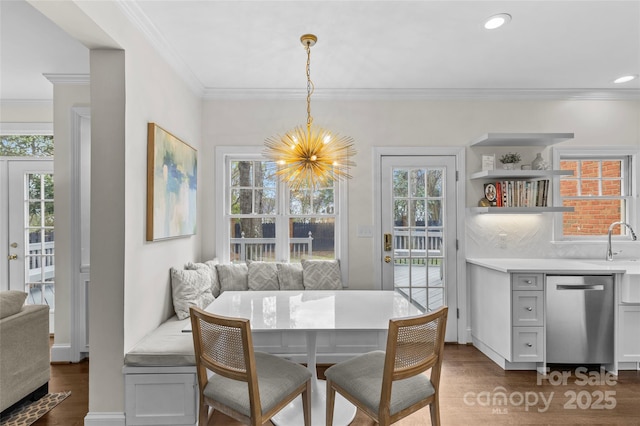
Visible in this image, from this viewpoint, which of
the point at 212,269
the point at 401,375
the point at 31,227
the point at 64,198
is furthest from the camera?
the point at 31,227

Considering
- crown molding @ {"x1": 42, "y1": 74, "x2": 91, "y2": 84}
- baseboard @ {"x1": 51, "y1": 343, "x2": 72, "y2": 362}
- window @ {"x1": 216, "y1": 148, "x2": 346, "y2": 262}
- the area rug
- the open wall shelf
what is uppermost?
crown molding @ {"x1": 42, "y1": 74, "x2": 91, "y2": 84}

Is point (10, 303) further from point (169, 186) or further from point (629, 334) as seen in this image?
point (629, 334)

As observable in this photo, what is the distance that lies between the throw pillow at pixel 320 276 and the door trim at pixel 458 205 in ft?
1.56

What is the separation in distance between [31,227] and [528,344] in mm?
4931

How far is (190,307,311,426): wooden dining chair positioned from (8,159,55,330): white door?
9.44ft

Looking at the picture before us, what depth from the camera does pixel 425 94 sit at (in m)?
3.39

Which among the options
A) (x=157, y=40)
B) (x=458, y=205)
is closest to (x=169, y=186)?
(x=157, y=40)

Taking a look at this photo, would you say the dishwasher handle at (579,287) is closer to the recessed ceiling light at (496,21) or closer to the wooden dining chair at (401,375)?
the wooden dining chair at (401,375)

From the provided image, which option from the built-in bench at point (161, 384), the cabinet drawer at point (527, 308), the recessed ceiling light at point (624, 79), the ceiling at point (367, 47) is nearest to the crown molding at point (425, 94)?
the ceiling at point (367, 47)

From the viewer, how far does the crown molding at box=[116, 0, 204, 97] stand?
200 centimetres

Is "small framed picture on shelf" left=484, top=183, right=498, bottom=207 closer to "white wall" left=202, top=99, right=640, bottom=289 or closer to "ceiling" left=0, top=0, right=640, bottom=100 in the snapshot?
"white wall" left=202, top=99, right=640, bottom=289

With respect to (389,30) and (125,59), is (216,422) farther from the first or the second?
(389,30)

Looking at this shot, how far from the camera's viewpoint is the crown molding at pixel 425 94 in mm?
3355

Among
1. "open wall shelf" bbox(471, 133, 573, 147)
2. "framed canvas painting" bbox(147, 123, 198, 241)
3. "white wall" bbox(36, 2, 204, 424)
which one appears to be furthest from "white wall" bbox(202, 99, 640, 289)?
"white wall" bbox(36, 2, 204, 424)
